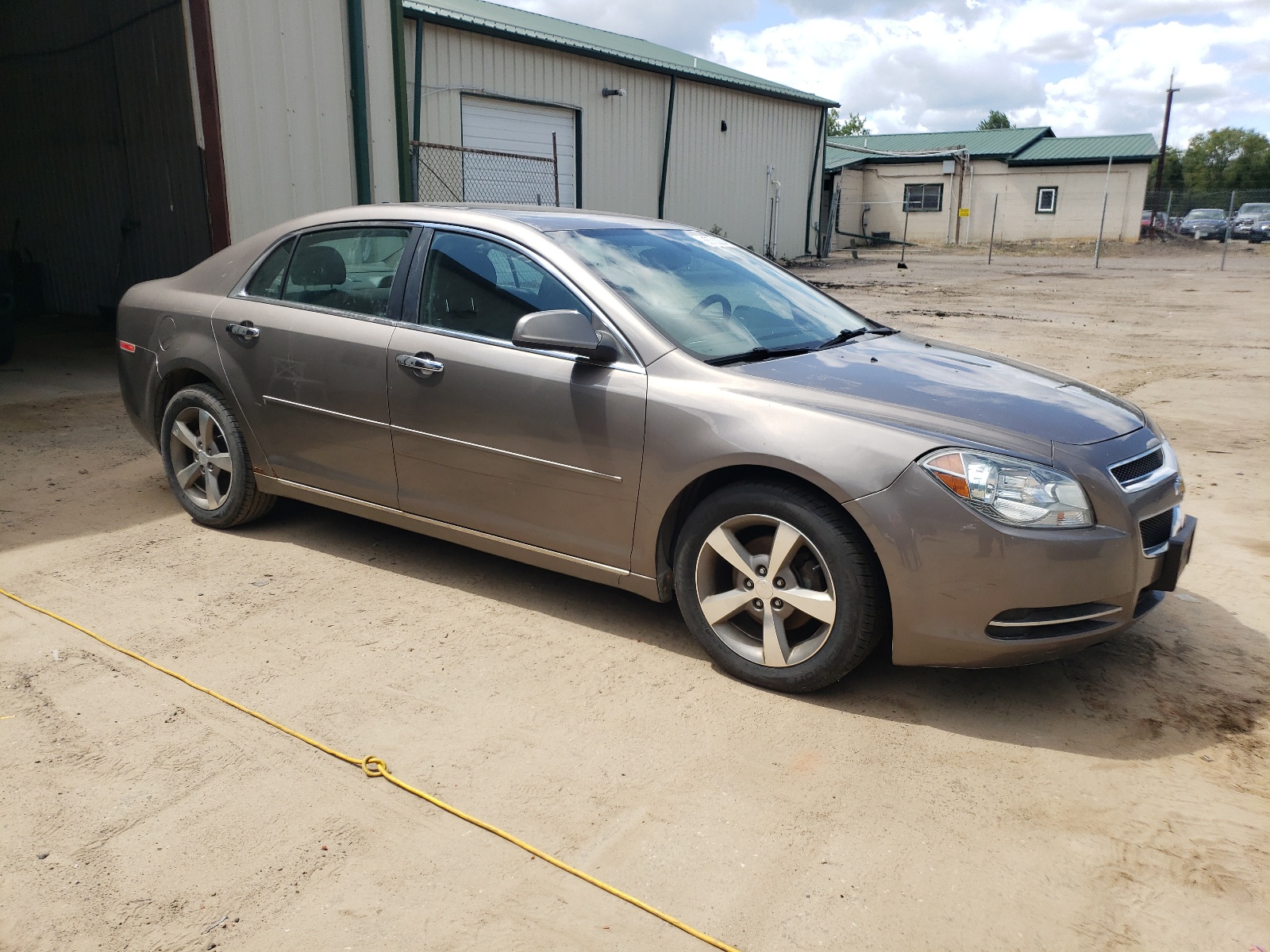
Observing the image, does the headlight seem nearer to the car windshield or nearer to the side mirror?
the car windshield

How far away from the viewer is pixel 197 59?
8375mm

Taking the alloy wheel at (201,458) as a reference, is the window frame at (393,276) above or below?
above

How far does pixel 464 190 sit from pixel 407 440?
11.6 metres

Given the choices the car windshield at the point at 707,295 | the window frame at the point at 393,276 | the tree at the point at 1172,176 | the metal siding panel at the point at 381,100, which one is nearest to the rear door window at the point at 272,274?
the window frame at the point at 393,276

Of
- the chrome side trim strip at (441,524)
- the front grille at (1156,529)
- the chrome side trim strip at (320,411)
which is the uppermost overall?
the chrome side trim strip at (320,411)

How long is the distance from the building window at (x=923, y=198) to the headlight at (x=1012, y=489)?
44112mm

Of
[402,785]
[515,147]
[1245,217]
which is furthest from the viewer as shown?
[1245,217]

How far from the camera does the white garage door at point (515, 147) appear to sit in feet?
51.5

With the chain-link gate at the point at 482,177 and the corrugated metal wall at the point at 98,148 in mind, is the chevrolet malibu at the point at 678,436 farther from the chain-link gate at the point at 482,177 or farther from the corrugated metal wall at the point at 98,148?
the chain-link gate at the point at 482,177

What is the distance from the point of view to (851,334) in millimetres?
4395

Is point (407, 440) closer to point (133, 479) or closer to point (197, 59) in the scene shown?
point (133, 479)

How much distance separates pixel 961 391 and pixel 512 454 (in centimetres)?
169

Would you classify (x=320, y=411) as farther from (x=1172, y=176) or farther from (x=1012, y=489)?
(x=1172, y=176)

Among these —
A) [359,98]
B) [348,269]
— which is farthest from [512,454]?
[359,98]
